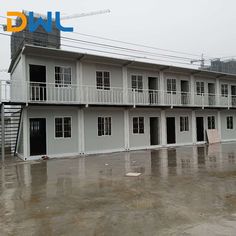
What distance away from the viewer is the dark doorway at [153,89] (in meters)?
18.6

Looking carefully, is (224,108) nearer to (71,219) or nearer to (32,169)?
(32,169)

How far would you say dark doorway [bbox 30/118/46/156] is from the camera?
14.1 m

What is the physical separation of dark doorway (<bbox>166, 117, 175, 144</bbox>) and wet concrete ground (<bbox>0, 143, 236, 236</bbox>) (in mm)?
10191

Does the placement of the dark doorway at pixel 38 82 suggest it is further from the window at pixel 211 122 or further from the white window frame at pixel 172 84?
the window at pixel 211 122

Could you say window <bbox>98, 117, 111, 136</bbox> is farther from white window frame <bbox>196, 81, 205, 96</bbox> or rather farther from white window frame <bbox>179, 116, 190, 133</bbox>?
white window frame <bbox>196, 81, 205, 96</bbox>

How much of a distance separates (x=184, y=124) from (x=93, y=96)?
8622mm

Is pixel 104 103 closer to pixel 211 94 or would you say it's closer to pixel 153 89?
pixel 153 89

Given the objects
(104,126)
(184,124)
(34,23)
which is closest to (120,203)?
(104,126)

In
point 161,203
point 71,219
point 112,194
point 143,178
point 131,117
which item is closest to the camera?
point 71,219

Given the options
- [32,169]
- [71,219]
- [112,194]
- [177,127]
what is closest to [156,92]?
[177,127]

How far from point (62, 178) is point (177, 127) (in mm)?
13268

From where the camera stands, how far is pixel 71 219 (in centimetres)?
477

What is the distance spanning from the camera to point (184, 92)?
65.1 ft

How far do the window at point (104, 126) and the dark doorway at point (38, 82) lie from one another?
3973 millimetres
